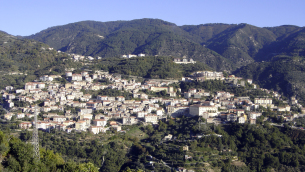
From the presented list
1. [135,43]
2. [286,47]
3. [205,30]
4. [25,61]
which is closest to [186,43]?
[135,43]

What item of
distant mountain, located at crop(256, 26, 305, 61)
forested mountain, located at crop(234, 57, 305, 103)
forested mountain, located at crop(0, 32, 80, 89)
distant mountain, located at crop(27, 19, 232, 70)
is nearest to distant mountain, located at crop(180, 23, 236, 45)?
distant mountain, located at crop(27, 19, 232, 70)

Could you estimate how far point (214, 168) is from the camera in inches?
1223

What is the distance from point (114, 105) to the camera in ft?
152

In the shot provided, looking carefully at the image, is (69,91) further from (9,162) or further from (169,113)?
(9,162)

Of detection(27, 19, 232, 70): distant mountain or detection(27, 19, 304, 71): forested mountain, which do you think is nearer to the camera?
detection(27, 19, 232, 70): distant mountain

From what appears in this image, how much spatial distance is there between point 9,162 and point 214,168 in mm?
17994

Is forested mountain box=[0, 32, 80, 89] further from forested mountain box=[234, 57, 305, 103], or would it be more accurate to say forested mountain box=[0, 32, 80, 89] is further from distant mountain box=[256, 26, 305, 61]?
distant mountain box=[256, 26, 305, 61]

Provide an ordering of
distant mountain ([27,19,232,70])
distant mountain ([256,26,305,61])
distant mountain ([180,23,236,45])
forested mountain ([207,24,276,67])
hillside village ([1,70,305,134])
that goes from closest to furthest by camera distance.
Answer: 1. hillside village ([1,70,305,134])
2. distant mountain ([256,26,305,61])
3. distant mountain ([27,19,232,70])
4. forested mountain ([207,24,276,67])
5. distant mountain ([180,23,236,45])

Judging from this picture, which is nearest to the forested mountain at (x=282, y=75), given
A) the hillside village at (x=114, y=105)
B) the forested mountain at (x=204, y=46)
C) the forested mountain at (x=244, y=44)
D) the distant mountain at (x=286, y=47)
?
the forested mountain at (x=204, y=46)

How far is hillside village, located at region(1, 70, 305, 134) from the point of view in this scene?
1586 inches

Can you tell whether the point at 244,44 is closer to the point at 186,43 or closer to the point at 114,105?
the point at 186,43

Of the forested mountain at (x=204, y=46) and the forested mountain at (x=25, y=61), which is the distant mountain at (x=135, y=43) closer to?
the forested mountain at (x=204, y=46)

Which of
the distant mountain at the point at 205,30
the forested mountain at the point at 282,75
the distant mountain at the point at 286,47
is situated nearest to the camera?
the forested mountain at the point at 282,75

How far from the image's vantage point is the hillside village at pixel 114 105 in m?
40.3
